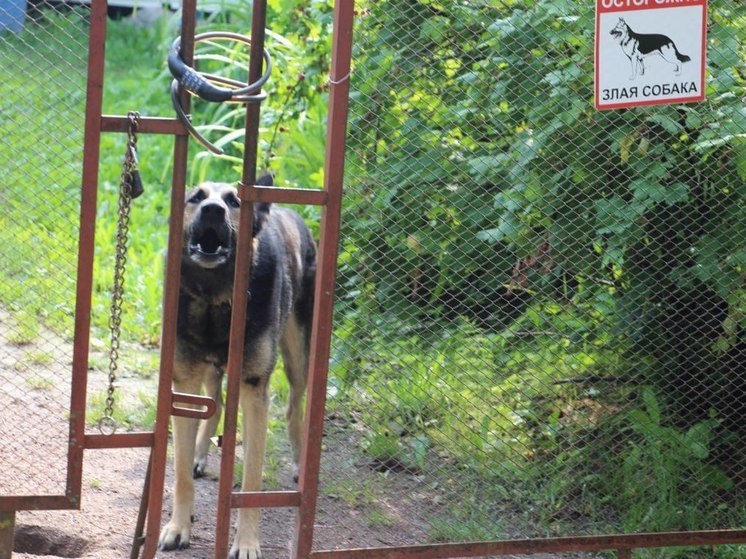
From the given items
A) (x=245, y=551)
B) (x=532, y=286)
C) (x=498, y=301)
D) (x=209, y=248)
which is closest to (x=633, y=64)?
(x=532, y=286)

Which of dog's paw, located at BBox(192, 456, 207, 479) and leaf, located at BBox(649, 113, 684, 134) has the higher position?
leaf, located at BBox(649, 113, 684, 134)

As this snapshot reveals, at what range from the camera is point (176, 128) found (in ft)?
10.4

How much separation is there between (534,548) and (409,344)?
Result: 888 millimetres

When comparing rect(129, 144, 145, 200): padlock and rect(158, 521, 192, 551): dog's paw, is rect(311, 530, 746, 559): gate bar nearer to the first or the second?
rect(158, 521, 192, 551): dog's paw

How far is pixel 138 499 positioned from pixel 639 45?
290 centimetres

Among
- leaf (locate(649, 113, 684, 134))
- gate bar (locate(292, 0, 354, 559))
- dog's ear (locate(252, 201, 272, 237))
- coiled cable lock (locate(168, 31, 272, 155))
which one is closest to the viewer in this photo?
coiled cable lock (locate(168, 31, 272, 155))

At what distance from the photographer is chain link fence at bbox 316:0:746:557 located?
3.67 metres

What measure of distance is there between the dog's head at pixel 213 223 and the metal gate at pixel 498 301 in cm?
47

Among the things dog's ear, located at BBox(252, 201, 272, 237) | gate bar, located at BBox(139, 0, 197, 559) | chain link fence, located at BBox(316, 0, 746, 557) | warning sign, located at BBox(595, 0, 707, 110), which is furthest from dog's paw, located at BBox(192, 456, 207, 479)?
warning sign, located at BBox(595, 0, 707, 110)

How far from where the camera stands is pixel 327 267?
330cm

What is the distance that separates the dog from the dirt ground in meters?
1.91

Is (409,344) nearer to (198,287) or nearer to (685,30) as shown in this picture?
(198,287)

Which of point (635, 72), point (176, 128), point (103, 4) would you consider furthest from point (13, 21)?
point (635, 72)

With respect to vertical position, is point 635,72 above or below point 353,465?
above
